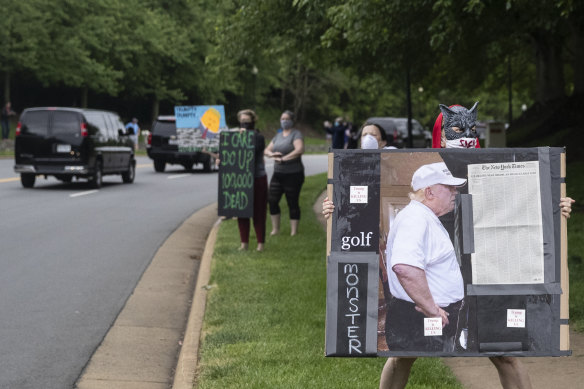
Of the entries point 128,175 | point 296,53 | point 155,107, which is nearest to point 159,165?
point 128,175

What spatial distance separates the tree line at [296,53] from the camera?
46.5 feet

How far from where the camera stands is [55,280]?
10172mm

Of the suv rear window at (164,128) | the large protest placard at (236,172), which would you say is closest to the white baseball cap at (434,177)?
the large protest placard at (236,172)

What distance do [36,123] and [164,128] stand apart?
8905 millimetres

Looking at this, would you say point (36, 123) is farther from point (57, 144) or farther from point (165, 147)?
point (165, 147)

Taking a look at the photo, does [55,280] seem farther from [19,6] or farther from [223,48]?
[19,6]

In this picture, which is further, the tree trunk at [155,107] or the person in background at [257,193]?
the tree trunk at [155,107]

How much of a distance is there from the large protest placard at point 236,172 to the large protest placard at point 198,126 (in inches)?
46.5

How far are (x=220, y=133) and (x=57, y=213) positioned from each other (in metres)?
5.70

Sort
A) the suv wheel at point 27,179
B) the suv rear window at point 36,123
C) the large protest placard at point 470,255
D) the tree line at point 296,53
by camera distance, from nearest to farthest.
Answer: the large protest placard at point 470,255 < the tree line at point 296,53 < the suv rear window at point 36,123 < the suv wheel at point 27,179

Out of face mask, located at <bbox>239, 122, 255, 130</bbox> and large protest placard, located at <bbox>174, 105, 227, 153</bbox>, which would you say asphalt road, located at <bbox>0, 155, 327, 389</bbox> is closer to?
large protest placard, located at <bbox>174, 105, 227, 153</bbox>

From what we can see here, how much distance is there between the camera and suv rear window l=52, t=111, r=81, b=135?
75.5 feet

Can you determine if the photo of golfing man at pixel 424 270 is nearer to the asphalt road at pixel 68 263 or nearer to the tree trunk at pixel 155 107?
the asphalt road at pixel 68 263

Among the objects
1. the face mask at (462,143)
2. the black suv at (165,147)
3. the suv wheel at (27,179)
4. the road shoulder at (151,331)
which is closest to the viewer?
the face mask at (462,143)
